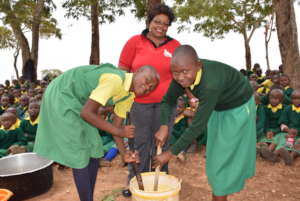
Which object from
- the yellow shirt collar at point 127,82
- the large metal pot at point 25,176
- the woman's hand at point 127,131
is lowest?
the large metal pot at point 25,176

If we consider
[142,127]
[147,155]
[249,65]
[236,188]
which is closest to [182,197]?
[147,155]

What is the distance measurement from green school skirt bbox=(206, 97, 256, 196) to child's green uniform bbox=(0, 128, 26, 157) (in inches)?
132

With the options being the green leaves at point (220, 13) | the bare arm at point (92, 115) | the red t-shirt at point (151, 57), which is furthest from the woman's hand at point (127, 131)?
the green leaves at point (220, 13)

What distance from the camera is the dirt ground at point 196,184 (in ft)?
9.81

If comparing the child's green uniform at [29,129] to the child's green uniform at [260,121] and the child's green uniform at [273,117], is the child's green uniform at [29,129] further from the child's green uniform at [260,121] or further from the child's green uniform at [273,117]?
the child's green uniform at [273,117]

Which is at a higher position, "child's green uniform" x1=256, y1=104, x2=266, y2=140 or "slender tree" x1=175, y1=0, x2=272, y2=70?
"slender tree" x1=175, y1=0, x2=272, y2=70

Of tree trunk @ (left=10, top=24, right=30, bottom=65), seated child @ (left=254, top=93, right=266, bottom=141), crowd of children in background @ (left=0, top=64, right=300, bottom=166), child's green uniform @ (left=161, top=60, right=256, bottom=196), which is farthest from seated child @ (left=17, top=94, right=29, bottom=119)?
tree trunk @ (left=10, top=24, right=30, bottom=65)

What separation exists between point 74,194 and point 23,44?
12292mm

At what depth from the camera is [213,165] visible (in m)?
2.04

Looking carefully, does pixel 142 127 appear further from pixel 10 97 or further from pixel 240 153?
pixel 10 97

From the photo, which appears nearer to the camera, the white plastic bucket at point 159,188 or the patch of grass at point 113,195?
the white plastic bucket at point 159,188

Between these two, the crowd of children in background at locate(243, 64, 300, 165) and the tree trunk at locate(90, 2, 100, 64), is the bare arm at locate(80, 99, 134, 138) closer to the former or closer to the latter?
the crowd of children in background at locate(243, 64, 300, 165)

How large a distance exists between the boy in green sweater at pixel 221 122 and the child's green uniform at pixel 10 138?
3028 mm

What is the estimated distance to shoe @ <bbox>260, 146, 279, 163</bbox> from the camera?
376cm
